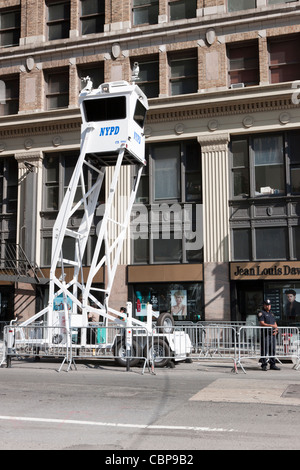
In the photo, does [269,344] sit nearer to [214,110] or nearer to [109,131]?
[109,131]

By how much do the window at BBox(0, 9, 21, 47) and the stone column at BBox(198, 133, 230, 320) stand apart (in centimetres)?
1083

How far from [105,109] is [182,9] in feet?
30.3

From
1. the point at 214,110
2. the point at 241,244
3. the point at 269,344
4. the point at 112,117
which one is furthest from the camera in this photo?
the point at 214,110

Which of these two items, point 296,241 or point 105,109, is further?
point 296,241

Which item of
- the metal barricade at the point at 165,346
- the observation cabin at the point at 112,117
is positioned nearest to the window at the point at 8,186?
the observation cabin at the point at 112,117

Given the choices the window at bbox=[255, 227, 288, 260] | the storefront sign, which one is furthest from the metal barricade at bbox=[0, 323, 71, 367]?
the window at bbox=[255, 227, 288, 260]

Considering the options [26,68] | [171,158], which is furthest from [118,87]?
[26,68]

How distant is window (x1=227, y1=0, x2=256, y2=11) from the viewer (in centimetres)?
2212

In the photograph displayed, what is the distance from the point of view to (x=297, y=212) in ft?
67.9

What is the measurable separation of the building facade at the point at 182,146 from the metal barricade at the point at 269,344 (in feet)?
16.2

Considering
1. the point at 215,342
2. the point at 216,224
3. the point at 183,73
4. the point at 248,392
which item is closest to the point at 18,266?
the point at 216,224

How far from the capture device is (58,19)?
24.8 metres

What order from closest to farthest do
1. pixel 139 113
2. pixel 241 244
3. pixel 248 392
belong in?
pixel 248 392
pixel 139 113
pixel 241 244

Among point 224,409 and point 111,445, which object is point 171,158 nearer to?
point 224,409
